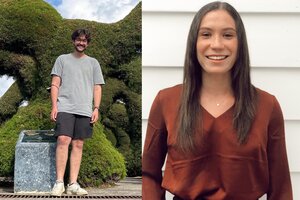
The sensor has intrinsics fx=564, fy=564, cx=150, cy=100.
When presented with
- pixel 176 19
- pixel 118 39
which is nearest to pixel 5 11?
pixel 118 39

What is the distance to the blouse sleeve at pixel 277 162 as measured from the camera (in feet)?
5.46

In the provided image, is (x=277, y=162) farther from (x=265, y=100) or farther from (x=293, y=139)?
(x=293, y=139)

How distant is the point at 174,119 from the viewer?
166 cm

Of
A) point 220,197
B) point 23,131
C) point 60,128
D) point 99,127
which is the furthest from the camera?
point 99,127

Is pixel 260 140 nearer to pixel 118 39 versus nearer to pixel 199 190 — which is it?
pixel 199 190

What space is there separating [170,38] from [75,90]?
2.48 meters

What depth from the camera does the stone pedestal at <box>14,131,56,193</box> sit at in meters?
4.76

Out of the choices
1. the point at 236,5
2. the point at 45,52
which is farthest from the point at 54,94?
the point at 236,5

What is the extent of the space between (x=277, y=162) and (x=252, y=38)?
53cm

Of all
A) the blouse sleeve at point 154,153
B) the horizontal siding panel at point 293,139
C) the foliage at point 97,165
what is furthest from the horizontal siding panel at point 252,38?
the foliage at point 97,165

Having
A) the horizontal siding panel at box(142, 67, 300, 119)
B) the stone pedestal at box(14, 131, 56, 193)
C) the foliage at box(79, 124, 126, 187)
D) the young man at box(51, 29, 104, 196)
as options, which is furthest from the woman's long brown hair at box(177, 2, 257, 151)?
the foliage at box(79, 124, 126, 187)

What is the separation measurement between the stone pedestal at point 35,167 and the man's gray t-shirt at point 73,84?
1.96 feet

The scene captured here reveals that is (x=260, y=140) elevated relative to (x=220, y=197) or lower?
elevated

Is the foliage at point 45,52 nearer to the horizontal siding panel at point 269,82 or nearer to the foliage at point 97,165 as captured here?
the foliage at point 97,165
